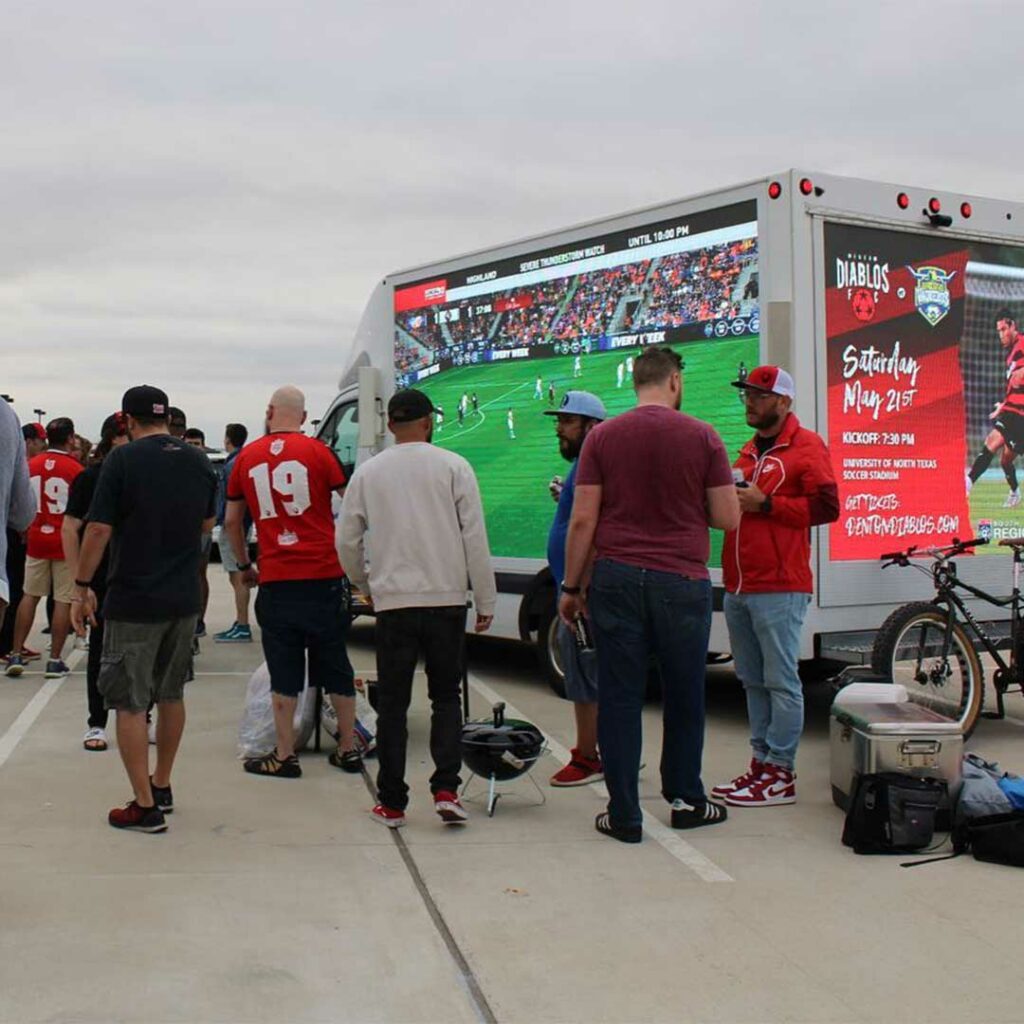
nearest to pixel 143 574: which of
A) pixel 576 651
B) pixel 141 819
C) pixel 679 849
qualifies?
pixel 141 819

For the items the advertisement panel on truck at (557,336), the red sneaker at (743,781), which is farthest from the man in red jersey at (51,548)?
the red sneaker at (743,781)

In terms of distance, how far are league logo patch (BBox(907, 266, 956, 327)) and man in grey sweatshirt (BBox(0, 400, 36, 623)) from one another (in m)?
4.90

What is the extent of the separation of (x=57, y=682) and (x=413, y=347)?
3530mm

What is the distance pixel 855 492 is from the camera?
24.8 feet

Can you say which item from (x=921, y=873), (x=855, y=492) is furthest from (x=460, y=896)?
(x=855, y=492)

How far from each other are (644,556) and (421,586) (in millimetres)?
946

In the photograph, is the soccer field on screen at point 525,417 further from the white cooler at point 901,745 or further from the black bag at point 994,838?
the black bag at point 994,838

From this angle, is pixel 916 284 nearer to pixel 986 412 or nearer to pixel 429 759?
pixel 986 412

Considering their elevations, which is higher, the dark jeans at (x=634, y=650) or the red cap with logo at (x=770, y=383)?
the red cap with logo at (x=770, y=383)

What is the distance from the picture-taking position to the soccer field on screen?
7.90 metres

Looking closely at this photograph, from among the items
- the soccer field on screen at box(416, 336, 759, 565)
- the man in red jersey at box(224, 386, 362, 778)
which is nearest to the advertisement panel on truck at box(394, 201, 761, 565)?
the soccer field on screen at box(416, 336, 759, 565)

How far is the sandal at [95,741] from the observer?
7.30 metres

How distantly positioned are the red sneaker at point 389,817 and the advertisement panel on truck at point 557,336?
9.06ft

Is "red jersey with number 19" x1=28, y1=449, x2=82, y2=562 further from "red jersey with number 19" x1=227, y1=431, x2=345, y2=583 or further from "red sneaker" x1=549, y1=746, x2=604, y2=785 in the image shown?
"red sneaker" x1=549, y1=746, x2=604, y2=785
